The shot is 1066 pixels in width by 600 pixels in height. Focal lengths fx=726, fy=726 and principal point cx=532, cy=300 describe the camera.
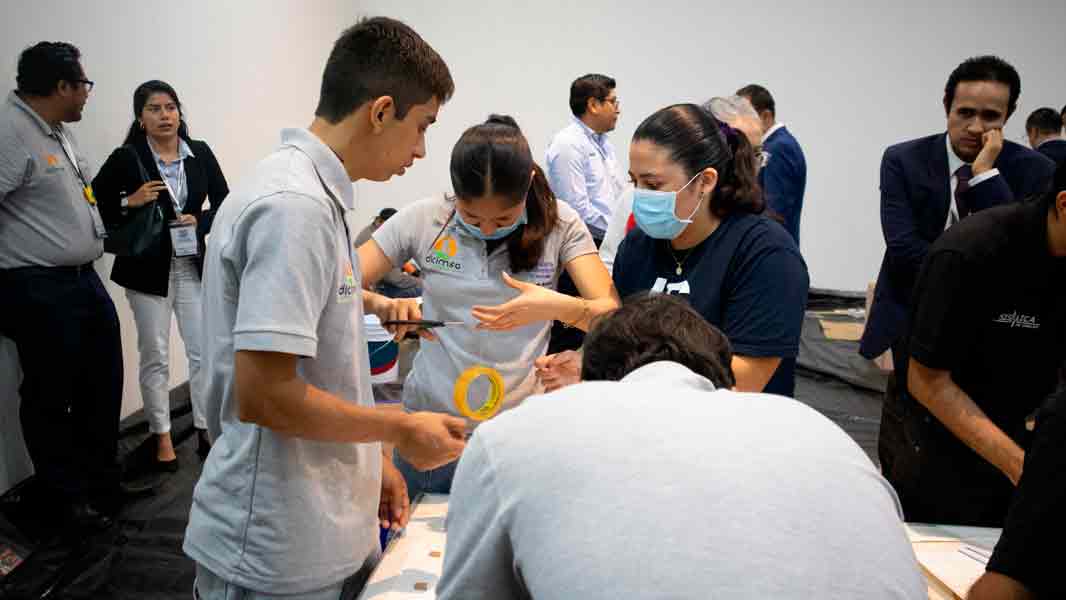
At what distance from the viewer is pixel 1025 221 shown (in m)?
1.49

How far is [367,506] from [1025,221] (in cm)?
141

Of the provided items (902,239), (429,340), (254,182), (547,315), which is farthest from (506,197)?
(902,239)

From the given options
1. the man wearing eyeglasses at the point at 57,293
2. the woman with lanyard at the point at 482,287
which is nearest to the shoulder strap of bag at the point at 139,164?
the man wearing eyeglasses at the point at 57,293

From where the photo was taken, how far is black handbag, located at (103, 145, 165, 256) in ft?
9.57

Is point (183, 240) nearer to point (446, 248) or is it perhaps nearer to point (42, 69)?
point (42, 69)

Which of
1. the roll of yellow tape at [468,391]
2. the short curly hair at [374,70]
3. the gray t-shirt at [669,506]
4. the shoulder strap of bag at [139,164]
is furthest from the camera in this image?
the shoulder strap of bag at [139,164]

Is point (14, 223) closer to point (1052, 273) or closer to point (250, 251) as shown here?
point (250, 251)

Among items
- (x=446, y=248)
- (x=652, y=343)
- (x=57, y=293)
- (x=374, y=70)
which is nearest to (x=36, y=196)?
(x=57, y=293)

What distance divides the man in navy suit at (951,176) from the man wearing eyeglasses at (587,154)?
1.92 metres

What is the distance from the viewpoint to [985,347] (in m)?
1.55

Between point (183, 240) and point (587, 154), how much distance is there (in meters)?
2.39

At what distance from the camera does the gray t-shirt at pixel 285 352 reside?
1.00m

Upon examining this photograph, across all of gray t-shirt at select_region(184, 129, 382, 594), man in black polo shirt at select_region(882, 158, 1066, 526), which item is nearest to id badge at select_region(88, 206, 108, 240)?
gray t-shirt at select_region(184, 129, 382, 594)

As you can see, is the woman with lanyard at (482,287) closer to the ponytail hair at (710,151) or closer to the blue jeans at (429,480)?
the blue jeans at (429,480)
